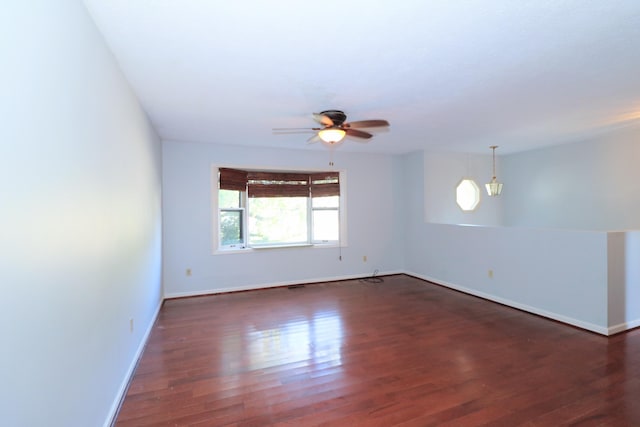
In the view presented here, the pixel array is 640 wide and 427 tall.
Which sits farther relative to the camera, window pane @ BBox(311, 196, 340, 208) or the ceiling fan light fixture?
window pane @ BBox(311, 196, 340, 208)

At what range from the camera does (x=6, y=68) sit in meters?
0.99

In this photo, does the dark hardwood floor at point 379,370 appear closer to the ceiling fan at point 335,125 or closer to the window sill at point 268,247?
the window sill at point 268,247

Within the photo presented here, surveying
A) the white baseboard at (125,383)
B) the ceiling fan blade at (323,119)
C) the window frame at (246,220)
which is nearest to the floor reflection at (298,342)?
the white baseboard at (125,383)

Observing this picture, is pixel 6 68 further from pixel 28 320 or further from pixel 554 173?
pixel 554 173

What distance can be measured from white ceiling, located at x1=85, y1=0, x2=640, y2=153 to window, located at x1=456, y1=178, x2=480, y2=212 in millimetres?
2569

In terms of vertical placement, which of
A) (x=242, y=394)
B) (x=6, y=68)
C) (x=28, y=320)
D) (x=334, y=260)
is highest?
(x=6, y=68)

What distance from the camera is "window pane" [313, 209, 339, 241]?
19.0 ft

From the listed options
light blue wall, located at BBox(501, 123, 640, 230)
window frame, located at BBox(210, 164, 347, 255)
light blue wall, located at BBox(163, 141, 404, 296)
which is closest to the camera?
light blue wall, located at BBox(501, 123, 640, 230)

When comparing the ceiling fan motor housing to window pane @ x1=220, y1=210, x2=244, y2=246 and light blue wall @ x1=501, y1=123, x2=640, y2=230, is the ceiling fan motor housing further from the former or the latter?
light blue wall @ x1=501, y1=123, x2=640, y2=230

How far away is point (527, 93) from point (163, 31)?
307 cm

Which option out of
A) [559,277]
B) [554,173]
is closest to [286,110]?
[559,277]

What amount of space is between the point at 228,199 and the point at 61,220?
12.6 feet

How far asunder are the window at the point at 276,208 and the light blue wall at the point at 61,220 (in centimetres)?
269

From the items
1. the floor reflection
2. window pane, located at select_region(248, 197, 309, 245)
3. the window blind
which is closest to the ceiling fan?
the floor reflection
